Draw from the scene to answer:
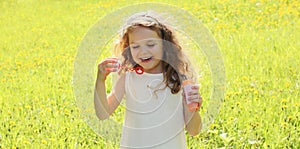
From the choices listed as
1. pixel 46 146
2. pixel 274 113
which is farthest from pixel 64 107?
pixel 274 113

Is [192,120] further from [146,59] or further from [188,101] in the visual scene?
[146,59]

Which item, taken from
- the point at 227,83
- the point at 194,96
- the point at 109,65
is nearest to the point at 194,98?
the point at 194,96

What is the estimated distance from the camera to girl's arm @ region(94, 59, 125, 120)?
1.84 metres

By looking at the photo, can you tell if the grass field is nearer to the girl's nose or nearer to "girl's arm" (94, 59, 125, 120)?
"girl's arm" (94, 59, 125, 120)

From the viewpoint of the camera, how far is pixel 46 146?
10.5 feet

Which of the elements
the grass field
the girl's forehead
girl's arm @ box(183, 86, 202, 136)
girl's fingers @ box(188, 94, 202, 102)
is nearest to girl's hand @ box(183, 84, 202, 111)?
girl's fingers @ box(188, 94, 202, 102)

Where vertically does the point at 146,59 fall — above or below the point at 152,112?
above

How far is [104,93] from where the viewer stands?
195 cm

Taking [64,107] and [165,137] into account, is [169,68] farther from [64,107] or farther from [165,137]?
[64,107]

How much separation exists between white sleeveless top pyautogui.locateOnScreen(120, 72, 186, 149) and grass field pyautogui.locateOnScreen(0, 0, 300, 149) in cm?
108

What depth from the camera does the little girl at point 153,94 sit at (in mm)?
1904

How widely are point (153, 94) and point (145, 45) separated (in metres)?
0.22

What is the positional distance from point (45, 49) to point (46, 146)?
4026 mm

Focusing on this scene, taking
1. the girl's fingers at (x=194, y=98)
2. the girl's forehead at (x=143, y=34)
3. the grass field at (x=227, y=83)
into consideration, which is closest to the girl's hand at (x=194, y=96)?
the girl's fingers at (x=194, y=98)
